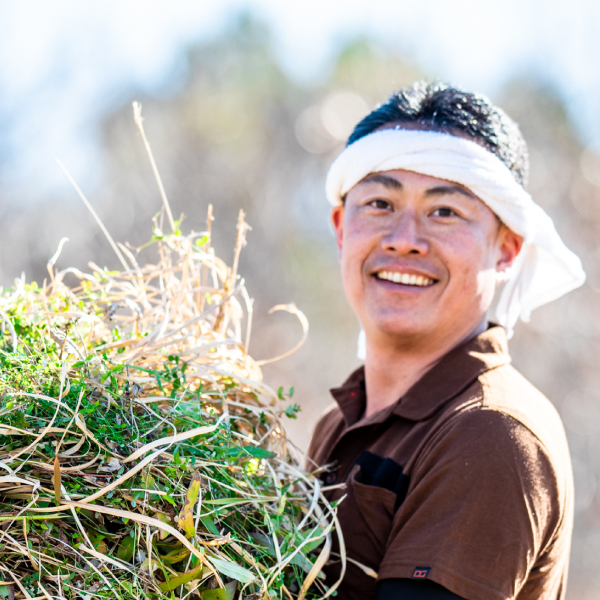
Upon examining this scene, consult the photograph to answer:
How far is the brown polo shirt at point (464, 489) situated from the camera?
122 centimetres

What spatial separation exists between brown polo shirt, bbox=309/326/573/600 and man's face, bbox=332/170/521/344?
0.50 feet

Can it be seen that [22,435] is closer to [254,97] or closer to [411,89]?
[411,89]

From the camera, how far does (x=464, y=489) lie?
1.26 meters

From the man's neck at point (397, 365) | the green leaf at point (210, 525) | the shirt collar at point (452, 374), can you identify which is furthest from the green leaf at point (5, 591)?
the man's neck at point (397, 365)

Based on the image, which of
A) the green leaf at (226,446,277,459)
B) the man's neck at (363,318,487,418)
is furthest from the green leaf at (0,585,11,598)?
the man's neck at (363,318,487,418)

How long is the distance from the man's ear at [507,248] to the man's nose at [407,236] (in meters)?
0.30

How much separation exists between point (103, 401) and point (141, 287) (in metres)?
0.49

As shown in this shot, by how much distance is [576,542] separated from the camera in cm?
705

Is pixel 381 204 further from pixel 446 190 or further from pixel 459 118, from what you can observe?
pixel 459 118

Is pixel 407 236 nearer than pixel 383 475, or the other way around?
pixel 383 475

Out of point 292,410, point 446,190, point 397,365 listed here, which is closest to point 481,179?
point 446,190

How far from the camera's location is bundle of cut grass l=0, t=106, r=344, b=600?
0.99 metres

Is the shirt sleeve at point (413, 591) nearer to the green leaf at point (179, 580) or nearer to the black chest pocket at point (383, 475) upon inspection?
the black chest pocket at point (383, 475)

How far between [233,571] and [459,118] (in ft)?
4.53
